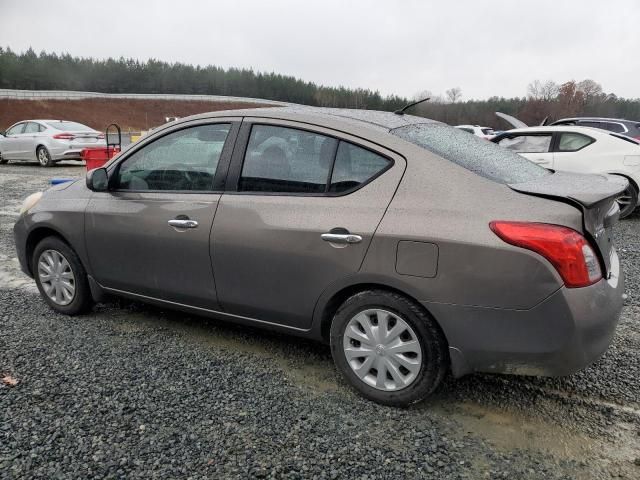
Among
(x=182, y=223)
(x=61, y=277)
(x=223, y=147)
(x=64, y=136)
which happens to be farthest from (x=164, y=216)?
(x=64, y=136)

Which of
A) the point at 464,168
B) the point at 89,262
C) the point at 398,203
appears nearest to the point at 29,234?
the point at 89,262

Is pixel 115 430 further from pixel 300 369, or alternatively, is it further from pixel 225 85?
pixel 225 85

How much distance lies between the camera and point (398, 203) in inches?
105

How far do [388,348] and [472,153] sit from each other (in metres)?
1.18

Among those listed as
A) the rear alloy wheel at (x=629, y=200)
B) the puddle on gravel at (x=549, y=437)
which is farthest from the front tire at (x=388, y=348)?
the rear alloy wheel at (x=629, y=200)

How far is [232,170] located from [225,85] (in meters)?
85.0

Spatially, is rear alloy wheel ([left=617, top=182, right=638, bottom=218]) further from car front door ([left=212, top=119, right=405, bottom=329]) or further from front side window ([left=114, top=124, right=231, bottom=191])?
front side window ([left=114, top=124, right=231, bottom=191])

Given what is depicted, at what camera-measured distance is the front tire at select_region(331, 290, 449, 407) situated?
2646 mm

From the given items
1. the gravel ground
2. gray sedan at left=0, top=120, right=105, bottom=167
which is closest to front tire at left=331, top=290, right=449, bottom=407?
the gravel ground

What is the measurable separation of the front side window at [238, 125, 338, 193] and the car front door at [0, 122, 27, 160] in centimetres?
1643

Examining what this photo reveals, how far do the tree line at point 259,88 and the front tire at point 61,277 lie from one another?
61963mm

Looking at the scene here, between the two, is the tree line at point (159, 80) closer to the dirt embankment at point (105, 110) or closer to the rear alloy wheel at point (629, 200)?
the dirt embankment at point (105, 110)

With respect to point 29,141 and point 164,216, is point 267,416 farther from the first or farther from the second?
point 29,141

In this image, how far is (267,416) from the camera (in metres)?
2.75
